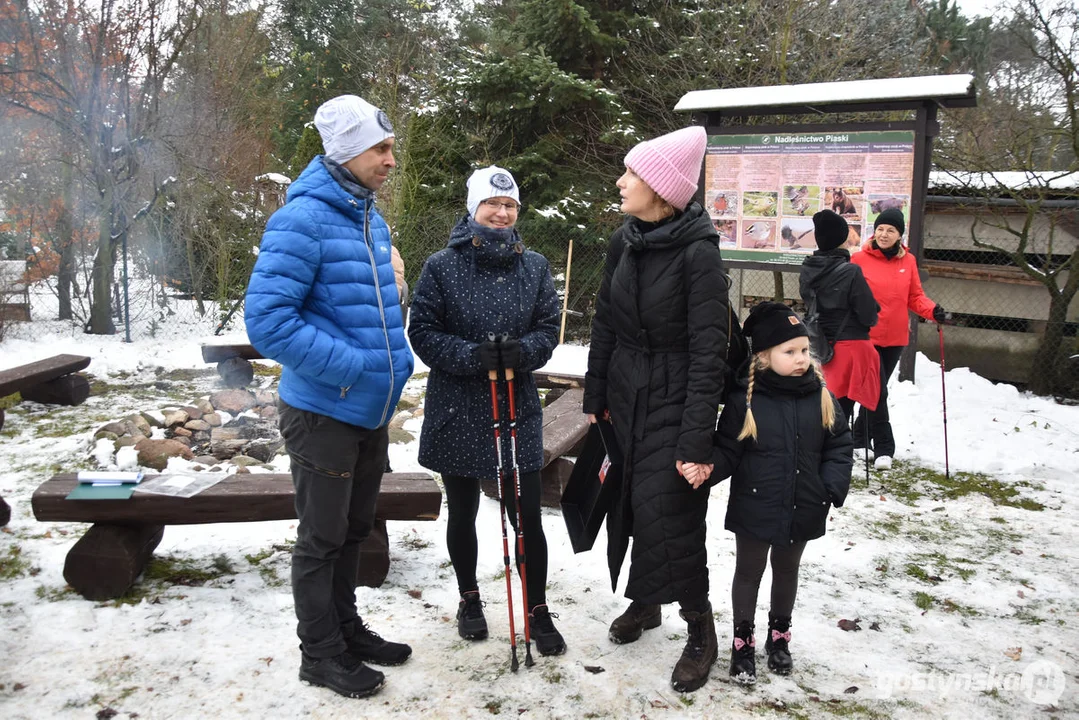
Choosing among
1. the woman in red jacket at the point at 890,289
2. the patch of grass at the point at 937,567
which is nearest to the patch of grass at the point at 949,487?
the woman in red jacket at the point at 890,289

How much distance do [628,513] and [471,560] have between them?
2.38 ft

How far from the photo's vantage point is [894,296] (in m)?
5.98

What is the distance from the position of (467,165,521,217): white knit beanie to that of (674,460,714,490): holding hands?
1.22 meters

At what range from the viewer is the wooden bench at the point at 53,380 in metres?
6.98

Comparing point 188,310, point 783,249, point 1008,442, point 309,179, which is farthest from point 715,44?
point 309,179

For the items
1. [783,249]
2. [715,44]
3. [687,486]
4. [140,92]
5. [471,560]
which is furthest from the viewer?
[715,44]

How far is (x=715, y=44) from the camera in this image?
40.7ft

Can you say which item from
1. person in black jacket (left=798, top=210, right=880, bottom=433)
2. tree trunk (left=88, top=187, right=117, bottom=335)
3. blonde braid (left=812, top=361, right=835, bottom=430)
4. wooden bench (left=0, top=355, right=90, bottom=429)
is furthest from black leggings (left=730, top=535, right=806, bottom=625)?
tree trunk (left=88, top=187, right=117, bottom=335)

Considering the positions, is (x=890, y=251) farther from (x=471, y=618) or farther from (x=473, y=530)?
(x=471, y=618)

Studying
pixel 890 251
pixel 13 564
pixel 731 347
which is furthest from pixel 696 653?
pixel 890 251

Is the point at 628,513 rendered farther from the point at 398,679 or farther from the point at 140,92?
the point at 140,92

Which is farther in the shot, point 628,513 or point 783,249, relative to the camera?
point 783,249

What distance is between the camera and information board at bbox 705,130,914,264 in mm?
7031

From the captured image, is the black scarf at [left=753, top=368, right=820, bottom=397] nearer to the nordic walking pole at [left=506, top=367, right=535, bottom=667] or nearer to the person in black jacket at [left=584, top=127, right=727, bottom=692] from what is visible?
the person in black jacket at [left=584, top=127, right=727, bottom=692]
